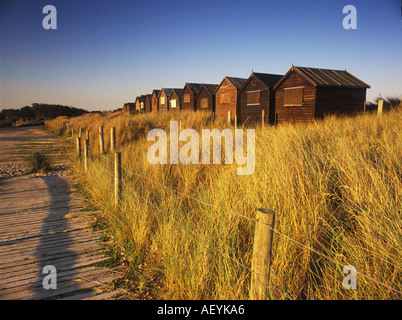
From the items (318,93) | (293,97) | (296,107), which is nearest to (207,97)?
(293,97)

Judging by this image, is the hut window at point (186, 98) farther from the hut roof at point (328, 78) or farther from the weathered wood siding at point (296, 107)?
the hut roof at point (328, 78)

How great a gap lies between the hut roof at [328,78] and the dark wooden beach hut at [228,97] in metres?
6.86

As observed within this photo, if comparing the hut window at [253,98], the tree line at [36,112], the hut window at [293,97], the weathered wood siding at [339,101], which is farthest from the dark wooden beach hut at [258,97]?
the tree line at [36,112]

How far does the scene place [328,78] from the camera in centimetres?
1820

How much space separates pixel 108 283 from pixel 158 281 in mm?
596

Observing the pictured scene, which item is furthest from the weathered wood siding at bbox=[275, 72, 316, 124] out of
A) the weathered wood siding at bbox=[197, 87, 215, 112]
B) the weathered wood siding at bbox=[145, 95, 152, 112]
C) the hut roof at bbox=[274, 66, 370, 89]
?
the weathered wood siding at bbox=[145, 95, 152, 112]

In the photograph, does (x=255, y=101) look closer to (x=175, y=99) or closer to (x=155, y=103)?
(x=175, y=99)

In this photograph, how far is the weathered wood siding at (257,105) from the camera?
21.2 m

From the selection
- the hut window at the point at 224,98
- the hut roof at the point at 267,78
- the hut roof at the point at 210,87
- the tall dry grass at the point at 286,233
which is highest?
the hut roof at the point at 210,87

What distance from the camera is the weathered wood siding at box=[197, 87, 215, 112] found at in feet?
96.3

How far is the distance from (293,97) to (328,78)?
2.57 metres

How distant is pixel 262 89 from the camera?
21.7 meters

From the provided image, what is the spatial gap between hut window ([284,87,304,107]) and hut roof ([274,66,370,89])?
3.60 feet
